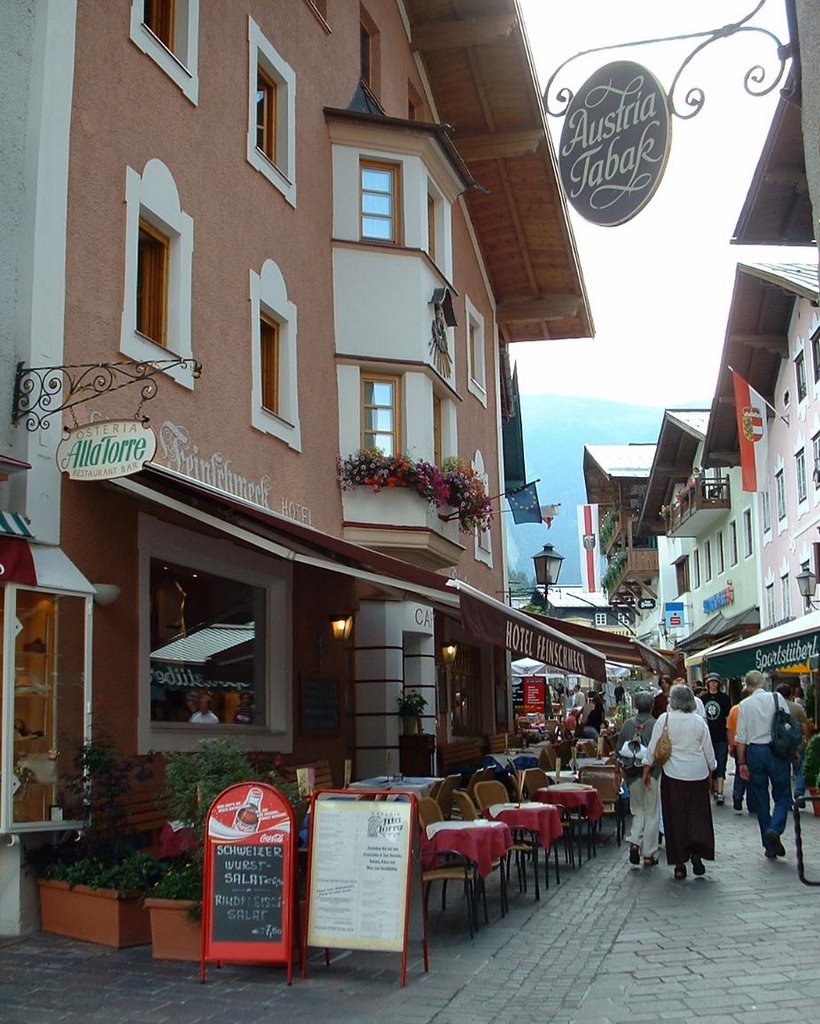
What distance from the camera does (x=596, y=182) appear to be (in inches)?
349

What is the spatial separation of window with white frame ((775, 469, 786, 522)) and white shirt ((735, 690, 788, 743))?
21.1m

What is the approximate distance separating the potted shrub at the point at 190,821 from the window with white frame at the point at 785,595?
1030 inches

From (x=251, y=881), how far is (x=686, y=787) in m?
5.16

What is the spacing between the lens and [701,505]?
40312mm

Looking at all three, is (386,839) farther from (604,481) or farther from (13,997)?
(604,481)

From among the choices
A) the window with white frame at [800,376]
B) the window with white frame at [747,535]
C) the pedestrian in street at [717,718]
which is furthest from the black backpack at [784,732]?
the window with white frame at [747,535]

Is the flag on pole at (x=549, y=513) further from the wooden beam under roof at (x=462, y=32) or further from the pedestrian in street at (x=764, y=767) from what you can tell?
the pedestrian in street at (x=764, y=767)

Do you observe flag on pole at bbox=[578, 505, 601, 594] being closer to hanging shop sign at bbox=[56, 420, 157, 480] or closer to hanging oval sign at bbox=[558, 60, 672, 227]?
hanging oval sign at bbox=[558, 60, 672, 227]

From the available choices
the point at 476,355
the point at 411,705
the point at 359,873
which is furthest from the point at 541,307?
the point at 359,873

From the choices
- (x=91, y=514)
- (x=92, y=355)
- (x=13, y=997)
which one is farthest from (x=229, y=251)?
(x=13, y=997)

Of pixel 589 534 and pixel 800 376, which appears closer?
pixel 800 376

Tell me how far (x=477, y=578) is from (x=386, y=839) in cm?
1449

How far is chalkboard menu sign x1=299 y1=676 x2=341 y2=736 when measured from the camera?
14.2m

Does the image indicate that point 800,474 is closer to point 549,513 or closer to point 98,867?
point 549,513
